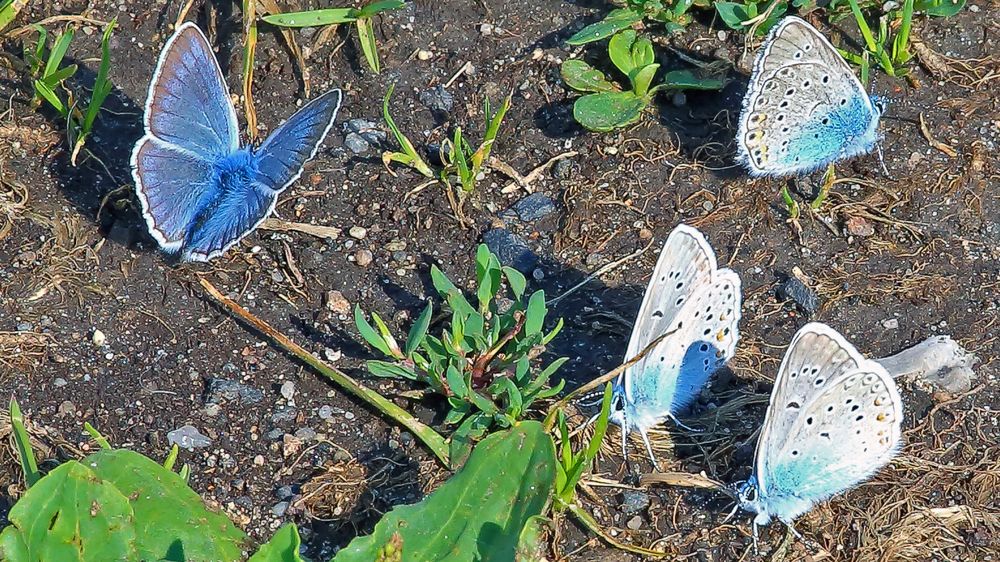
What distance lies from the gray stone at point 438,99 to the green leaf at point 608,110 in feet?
1.75

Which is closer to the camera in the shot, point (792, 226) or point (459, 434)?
point (459, 434)

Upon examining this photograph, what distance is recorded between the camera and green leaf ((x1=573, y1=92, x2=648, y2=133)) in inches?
182

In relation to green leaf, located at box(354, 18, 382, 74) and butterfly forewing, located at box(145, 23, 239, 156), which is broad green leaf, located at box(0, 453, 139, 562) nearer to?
butterfly forewing, located at box(145, 23, 239, 156)

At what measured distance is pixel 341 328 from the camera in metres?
4.14

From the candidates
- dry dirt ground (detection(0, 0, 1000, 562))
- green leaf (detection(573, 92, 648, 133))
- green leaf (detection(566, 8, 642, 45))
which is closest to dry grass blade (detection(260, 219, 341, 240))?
dry dirt ground (detection(0, 0, 1000, 562))

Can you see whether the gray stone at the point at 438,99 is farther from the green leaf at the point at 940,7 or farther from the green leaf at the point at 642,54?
the green leaf at the point at 940,7

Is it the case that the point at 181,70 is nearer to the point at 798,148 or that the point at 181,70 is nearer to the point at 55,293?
the point at 55,293

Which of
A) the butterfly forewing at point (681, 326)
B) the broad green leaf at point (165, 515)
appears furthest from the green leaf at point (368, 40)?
the broad green leaf at point (165, 515)

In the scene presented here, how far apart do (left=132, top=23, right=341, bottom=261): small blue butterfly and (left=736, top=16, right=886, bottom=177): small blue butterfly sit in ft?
5.46

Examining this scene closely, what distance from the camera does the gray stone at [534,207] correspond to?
176 inches

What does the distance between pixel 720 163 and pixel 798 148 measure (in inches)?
12.2

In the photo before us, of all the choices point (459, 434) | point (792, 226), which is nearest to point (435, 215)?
point (459, 434)

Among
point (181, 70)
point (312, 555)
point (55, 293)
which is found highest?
point (181, 70)

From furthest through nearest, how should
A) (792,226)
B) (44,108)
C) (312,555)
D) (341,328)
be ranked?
1. (44,108)
2. (792,226)
3. (341,328)
4. (312,555)
